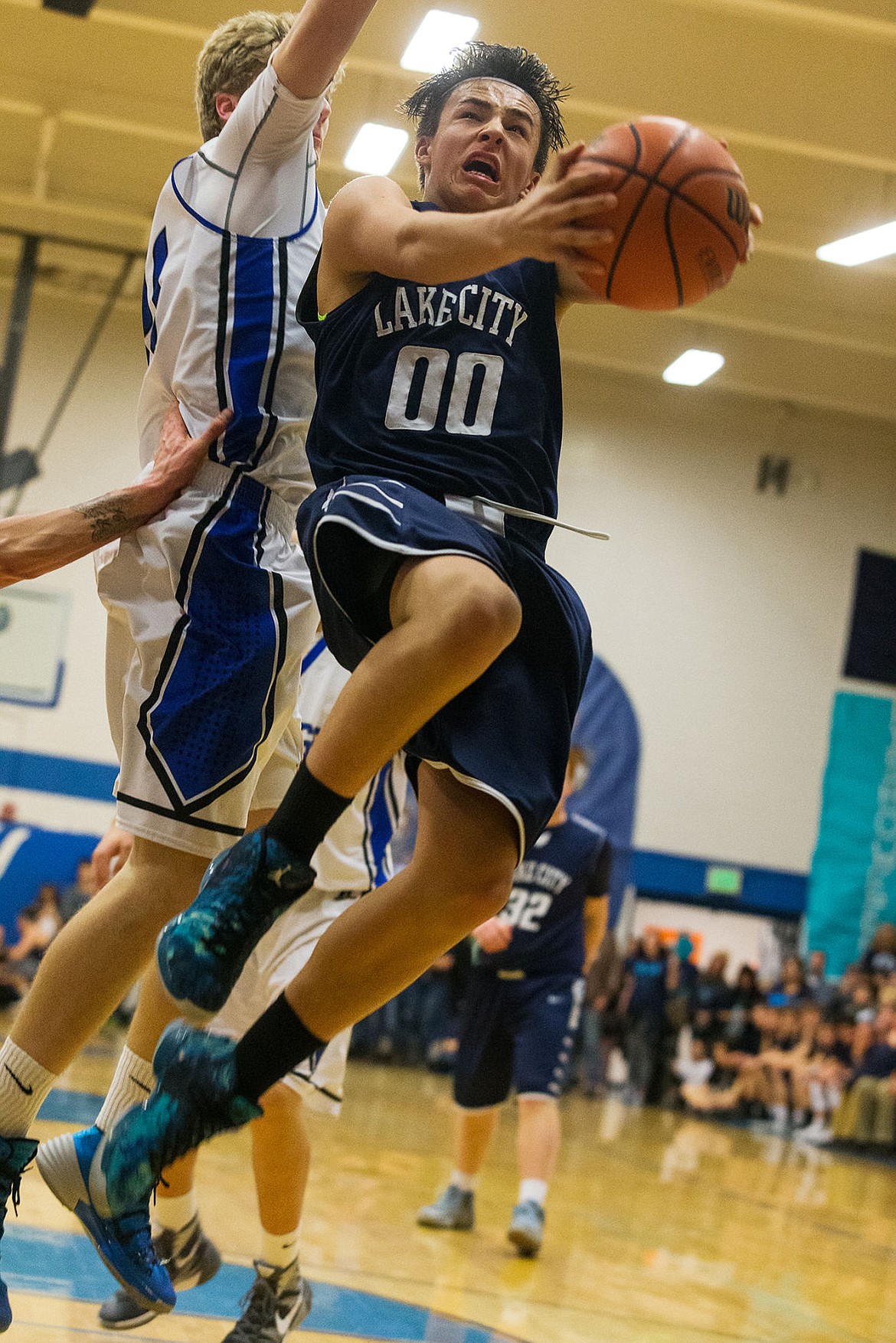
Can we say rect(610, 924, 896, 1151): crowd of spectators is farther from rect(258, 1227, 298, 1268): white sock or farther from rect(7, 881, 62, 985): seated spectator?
rect(258, 1227, 298, 1268): white sock

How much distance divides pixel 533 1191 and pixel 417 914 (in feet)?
12.0

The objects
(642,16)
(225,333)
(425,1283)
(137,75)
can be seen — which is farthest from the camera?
(137,75)

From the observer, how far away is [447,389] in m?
2.46

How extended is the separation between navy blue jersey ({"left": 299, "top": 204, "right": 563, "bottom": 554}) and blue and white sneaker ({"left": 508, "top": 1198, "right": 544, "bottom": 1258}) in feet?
11.5

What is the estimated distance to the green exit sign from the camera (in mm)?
17312

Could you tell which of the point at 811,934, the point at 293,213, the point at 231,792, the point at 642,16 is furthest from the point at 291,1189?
the point at 811,934

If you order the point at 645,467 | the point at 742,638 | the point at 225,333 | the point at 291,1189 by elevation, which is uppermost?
the point at 645,467

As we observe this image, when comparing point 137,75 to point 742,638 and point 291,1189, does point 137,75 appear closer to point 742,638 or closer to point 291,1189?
point 742,638

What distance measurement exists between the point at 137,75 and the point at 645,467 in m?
7.77

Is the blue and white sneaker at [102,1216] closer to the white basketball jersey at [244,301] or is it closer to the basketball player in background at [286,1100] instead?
the basketball player in background at [286,1100]

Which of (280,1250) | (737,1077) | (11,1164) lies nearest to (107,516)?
(11,1164)

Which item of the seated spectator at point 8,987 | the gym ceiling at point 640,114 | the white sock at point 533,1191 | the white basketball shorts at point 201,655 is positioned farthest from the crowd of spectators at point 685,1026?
the white basketball shorts at point 201,655

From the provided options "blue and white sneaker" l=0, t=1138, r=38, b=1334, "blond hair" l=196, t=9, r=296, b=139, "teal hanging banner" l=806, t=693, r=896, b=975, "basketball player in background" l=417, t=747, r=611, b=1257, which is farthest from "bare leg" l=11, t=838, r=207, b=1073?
"teal hanging banner" l=806, t=693, r=896, b=975

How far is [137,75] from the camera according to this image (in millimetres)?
13062
